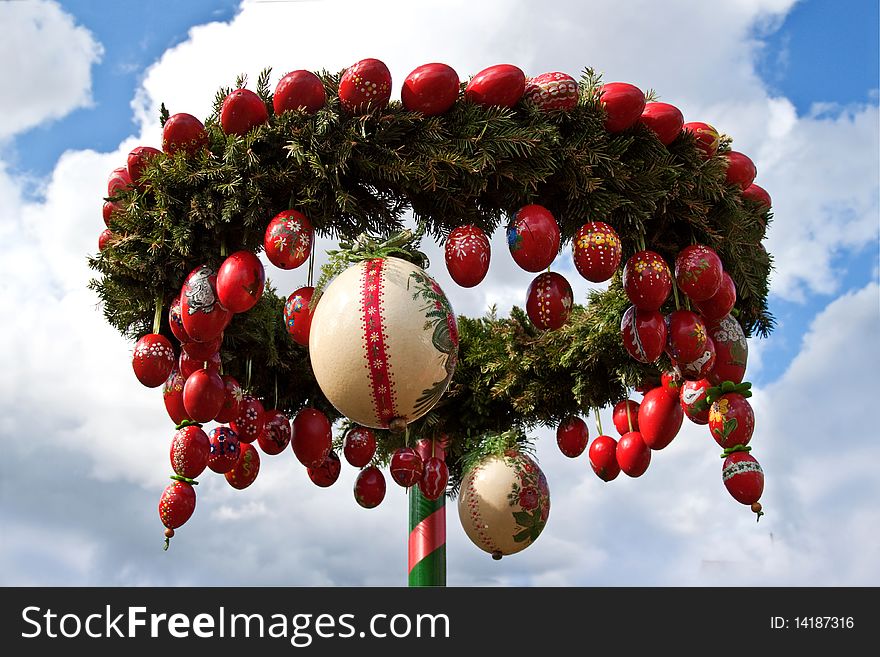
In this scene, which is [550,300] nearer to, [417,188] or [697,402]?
[417,188]

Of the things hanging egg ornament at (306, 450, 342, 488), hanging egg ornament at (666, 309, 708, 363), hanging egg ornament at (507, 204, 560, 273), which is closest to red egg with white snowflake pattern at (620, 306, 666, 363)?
hanging egg ornament at (666, 309, 708, 363)

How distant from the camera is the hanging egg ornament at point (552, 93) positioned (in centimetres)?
327

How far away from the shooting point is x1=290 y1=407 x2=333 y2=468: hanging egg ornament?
4457mm

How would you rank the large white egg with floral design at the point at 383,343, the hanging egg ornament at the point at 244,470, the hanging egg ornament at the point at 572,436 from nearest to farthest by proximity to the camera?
1. the large white egg with floral design at the point at 383,343
2. the hanging egg ornament at the point at 244,470
3. the hanging egg ornament at the point at 572,436

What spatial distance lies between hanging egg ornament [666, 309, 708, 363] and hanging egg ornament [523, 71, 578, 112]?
38.9 inches

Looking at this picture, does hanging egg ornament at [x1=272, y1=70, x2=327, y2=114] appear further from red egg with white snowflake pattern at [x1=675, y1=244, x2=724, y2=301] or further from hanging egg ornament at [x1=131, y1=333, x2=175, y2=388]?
red egg with white snowflake pattern at [x1=675, y1=244, x2=724, y2=301]

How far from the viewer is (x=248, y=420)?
433 centimetres

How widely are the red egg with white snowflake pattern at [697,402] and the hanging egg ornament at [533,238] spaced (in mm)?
1116

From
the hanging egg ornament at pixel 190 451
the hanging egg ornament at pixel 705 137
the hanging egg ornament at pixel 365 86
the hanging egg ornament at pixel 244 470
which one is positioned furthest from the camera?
the hanging egg ornament at pixel 244 470

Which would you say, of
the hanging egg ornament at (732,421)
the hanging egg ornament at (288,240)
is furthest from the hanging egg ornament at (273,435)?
the hanging egg ornament at (732,421)

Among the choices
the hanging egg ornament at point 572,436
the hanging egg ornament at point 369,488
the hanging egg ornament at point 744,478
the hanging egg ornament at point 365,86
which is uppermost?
the hanging egg ornament at point 365,86

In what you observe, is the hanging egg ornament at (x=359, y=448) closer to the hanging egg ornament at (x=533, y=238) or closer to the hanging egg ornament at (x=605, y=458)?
the hanging egg ornament at (x=605, y=458)

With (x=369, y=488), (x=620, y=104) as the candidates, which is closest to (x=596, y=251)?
(x=620, y=104)

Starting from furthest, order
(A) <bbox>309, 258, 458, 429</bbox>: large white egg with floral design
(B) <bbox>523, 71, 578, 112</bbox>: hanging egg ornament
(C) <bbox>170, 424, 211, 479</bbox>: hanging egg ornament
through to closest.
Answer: (C) <bbox>170, 424, 211, 479</bbox>: hanging egg ornament
(B) <bbox>523, 71, 578, 112</bbox>: hanging egg ornament
(A) <bbox>309, 258, 458, 429</bbox>: large white egg with floral design
